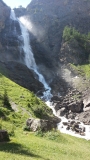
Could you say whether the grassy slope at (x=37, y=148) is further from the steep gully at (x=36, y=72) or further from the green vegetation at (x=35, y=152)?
the steep gully at (x=36, y=72)

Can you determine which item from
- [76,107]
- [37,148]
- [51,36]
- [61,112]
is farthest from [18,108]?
[51,36]

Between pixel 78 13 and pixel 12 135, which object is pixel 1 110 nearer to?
pixel 12 135

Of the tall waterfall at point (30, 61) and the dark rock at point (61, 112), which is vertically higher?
the tall waterfall at point (30, 61)

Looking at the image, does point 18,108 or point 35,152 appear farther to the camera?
→ point 18,108

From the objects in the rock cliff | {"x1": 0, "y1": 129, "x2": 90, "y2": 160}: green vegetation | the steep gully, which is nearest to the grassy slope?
{"x1": 0, "y1": 129, "x2": 90, "y2": 160}: green vegetation

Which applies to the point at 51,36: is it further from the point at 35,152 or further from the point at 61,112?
the point at 35,152

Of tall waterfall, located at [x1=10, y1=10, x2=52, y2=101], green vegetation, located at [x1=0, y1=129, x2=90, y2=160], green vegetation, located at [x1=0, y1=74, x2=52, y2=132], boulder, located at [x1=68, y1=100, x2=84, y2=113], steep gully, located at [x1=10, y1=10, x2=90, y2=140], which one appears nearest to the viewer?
green vegetation, located at [x1=0, y1=129, x2=90, y2=160]

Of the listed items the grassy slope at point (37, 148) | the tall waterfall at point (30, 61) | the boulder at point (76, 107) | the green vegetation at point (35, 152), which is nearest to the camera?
the green vegetation at point (35, 152)

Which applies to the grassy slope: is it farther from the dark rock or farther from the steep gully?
the dark rock

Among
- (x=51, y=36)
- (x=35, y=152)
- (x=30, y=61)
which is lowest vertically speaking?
(x=35, y=152)

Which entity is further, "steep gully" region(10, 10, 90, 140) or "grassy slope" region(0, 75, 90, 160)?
"steep gully" region(10, 10, 90, 140)

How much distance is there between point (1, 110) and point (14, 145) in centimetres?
1982


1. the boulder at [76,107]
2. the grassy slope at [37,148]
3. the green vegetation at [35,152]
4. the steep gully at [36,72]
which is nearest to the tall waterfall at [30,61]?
the steep gully at [36,72]

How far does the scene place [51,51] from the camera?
11306 cm
